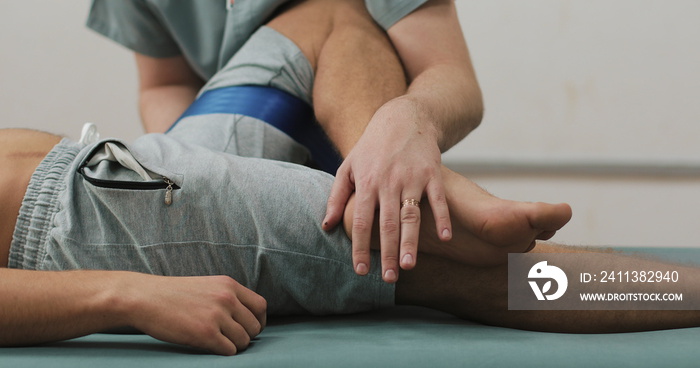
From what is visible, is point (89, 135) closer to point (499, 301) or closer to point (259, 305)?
point (259, 305)

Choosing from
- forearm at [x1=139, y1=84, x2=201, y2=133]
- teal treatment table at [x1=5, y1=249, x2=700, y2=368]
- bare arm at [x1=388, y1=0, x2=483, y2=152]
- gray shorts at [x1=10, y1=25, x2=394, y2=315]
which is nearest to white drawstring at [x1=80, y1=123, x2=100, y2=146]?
gray shorts at [x1=10, y1=25, x2=394, y2=315]

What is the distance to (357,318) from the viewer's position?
0.71 metres

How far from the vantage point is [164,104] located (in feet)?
4.95

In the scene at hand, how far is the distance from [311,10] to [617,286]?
0.77 metres

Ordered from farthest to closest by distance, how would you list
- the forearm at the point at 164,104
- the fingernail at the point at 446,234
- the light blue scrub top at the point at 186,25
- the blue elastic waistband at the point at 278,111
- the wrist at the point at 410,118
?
the forearm at the point at 164,104 < the light blue scrub top at the point at 186,25 < the blue elastic waistband at the point at 278,111 < the wrist at the point at 410,118 < the fingernail at the point at 446,234

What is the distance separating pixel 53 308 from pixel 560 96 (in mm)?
1778

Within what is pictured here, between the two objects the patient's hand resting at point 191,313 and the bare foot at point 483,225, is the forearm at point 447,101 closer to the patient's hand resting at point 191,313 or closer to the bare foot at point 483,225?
the bare foot at point 483,225

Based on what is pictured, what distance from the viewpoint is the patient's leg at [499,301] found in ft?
2.06

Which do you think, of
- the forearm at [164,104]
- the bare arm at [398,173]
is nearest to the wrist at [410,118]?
the bare arm at [398,173]

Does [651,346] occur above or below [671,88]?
below

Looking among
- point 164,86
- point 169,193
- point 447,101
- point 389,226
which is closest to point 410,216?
point 389,226

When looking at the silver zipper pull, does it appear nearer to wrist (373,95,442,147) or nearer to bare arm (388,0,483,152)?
wrist (373,95,442,147)

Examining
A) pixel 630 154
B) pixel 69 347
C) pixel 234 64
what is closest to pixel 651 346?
pixel 69 347

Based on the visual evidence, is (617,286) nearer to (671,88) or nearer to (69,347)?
(69,347)
